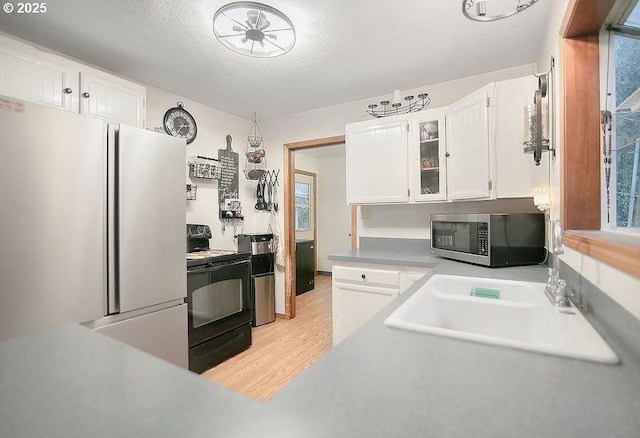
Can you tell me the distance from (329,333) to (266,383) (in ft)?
3.50

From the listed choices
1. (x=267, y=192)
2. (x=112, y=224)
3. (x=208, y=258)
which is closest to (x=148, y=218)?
(x=112, y=224)

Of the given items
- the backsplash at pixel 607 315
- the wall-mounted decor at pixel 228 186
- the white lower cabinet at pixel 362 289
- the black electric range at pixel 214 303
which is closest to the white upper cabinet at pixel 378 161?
the white lower cabinet at pixel 362 289

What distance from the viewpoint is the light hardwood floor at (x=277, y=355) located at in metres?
2.19

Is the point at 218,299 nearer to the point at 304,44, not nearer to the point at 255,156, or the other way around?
the point at 255,156

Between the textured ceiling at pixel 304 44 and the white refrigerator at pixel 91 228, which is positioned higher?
the textured ceiling at pixel 304 44

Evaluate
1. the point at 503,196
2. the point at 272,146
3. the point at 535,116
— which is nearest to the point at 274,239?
the point at 272,146

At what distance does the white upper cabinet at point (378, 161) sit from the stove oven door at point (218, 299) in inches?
49.3

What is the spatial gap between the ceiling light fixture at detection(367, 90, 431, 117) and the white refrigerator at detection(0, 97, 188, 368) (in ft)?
5.99

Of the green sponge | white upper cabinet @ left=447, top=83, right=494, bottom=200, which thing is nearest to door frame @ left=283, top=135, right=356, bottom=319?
white upper cabinet @ left=447, top=83, right=494, bottom=200

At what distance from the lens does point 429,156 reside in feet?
8.12

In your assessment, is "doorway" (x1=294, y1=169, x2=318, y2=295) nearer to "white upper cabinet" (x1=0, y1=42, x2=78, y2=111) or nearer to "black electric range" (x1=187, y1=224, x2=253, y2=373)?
"black electric range" (x1=187, y1=224, x2=253, y2=373)

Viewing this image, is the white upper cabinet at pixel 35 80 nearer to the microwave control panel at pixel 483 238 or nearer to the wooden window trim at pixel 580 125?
the wooden window trim at pixel 580 125

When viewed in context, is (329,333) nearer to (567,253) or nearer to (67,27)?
(567,253)

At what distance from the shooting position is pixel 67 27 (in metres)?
1.85
